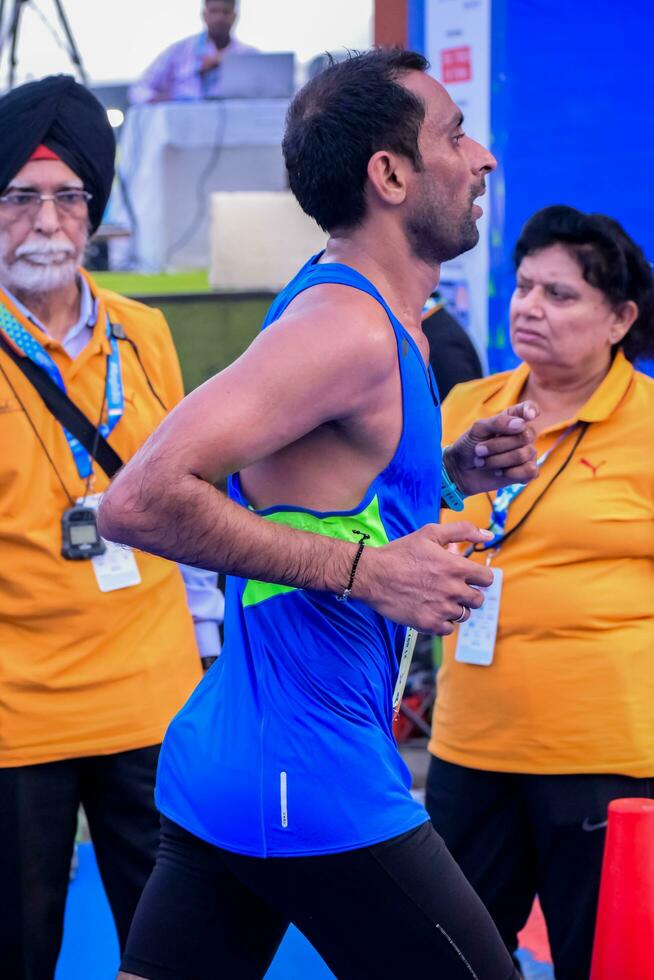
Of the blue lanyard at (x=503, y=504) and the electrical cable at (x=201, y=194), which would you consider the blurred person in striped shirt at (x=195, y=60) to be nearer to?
the electrical cable at (x=201, y=194)

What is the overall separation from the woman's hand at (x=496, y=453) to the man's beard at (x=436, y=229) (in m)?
0.29

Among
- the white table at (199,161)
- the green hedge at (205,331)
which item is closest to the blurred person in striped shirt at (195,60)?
the white table at (199,161)

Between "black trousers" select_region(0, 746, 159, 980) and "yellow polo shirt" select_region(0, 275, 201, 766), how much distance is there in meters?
0.06

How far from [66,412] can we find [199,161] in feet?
17.6

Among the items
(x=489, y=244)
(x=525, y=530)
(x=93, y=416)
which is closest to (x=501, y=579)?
(x=525, y=530)

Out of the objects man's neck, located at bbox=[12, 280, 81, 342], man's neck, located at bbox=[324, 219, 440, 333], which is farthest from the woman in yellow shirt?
man's neck, located at bbox=[324, 219, 440, 333]

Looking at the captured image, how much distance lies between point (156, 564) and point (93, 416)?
0.35 metres

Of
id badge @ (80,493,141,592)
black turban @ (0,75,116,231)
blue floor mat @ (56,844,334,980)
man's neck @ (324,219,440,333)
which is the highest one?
black turban @ (0,75,116,231)

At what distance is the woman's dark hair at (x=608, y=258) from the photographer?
3297 mm

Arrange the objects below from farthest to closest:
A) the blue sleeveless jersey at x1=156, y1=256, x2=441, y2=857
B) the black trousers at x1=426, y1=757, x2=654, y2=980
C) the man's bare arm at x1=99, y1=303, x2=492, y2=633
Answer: the black trousers at x1=426, y1=757, x2=654, y2=980, the blue sleeveless jersey at x1=156, y1=256, x2=441, y2=857, the man's bare arm at x1=99, y1=303, x2=492, y2=633

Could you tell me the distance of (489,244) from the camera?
465 centimetres

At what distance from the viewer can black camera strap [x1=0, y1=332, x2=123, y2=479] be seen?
113 inches

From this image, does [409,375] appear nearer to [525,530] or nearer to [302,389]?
[302,389]

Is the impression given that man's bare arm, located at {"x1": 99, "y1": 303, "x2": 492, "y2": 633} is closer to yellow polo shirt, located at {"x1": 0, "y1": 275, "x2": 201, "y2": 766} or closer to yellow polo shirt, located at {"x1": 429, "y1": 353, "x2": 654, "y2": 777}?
yellow polo shirt, located at {"x1": 0, "y1": 275, "x2": 201, "y2": 766}
